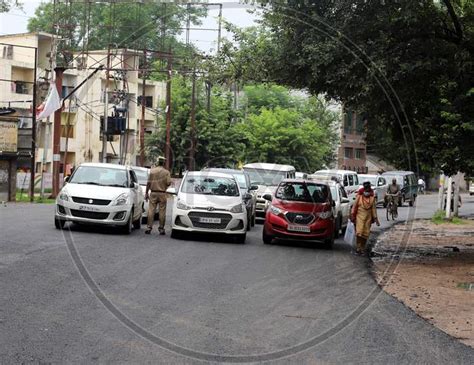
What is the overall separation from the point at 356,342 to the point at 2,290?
440cm

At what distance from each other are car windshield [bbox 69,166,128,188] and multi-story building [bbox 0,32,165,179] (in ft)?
90.2

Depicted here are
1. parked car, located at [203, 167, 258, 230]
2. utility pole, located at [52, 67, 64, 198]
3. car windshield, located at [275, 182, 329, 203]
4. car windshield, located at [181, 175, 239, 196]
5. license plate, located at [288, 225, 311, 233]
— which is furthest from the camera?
utility pole, located at [52, 67, 64, 198]

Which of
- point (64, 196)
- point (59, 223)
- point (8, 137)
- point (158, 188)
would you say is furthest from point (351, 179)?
point (64, 196)

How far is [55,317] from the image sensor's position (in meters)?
7.95

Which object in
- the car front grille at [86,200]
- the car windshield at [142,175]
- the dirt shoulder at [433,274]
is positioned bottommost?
the dirt shoulder at [433,274]

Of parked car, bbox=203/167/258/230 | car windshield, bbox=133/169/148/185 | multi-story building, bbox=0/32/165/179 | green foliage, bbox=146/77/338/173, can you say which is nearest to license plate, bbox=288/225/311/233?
parked car, bbox=203/167/258/230

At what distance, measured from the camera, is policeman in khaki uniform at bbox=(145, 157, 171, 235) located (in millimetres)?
17984

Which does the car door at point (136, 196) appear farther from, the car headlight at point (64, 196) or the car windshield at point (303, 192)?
the car windshield at point (303, 192)

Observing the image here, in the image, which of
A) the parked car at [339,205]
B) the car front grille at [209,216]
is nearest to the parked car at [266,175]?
the parked car at [339,205]

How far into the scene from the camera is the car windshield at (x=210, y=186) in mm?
18266

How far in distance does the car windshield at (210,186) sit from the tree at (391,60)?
3.09 m

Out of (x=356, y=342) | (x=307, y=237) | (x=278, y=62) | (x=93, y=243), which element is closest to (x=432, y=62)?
(x=278, y=62)

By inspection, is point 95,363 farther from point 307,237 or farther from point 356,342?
point 307,237

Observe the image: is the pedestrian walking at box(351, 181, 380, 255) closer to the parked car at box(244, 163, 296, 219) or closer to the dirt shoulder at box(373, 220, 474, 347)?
the dirt shoulder at box(373, 220, 474, 347)
